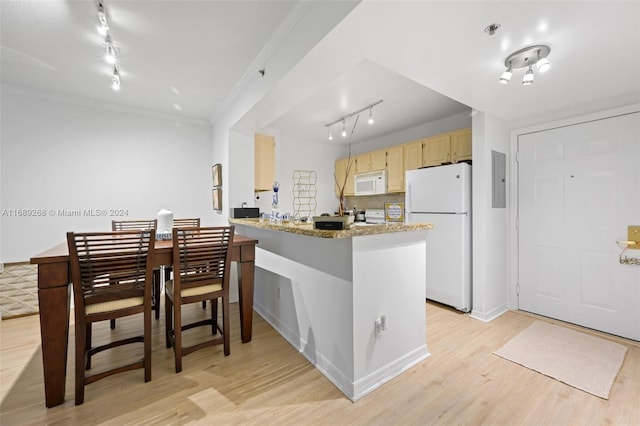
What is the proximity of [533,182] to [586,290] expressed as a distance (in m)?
1.20

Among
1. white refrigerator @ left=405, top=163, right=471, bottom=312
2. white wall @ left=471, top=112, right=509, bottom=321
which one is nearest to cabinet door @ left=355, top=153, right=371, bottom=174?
white refrigerator @ left=405, top=163, right=471, bottom=312

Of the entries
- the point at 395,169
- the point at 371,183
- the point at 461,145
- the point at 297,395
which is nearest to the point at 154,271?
the point at 297,395

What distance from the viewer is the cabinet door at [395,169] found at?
4.05 metres

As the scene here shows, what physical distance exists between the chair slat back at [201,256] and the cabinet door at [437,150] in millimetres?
2879

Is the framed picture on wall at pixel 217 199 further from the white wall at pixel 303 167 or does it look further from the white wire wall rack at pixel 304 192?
the white wire wall rack at pixel 304 192

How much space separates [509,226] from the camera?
3.12m

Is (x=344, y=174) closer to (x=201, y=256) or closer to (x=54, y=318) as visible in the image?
(x=201, y=256)

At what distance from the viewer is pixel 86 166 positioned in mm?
3242

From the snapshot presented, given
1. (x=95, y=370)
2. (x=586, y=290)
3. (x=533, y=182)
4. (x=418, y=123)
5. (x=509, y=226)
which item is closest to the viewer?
(x=95, y=370)

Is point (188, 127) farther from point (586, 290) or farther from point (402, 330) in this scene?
point (586, 290)

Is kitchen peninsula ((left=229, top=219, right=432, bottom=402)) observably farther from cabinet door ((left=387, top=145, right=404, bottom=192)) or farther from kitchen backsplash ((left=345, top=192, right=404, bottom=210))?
kitchen backsplash ((left=345, top=192, right=404, bottom=210))

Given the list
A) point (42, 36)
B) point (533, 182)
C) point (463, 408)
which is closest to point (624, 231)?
point (533, 182)

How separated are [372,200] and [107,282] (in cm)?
414

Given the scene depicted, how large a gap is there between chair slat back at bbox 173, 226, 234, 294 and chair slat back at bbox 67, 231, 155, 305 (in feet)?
0.61
